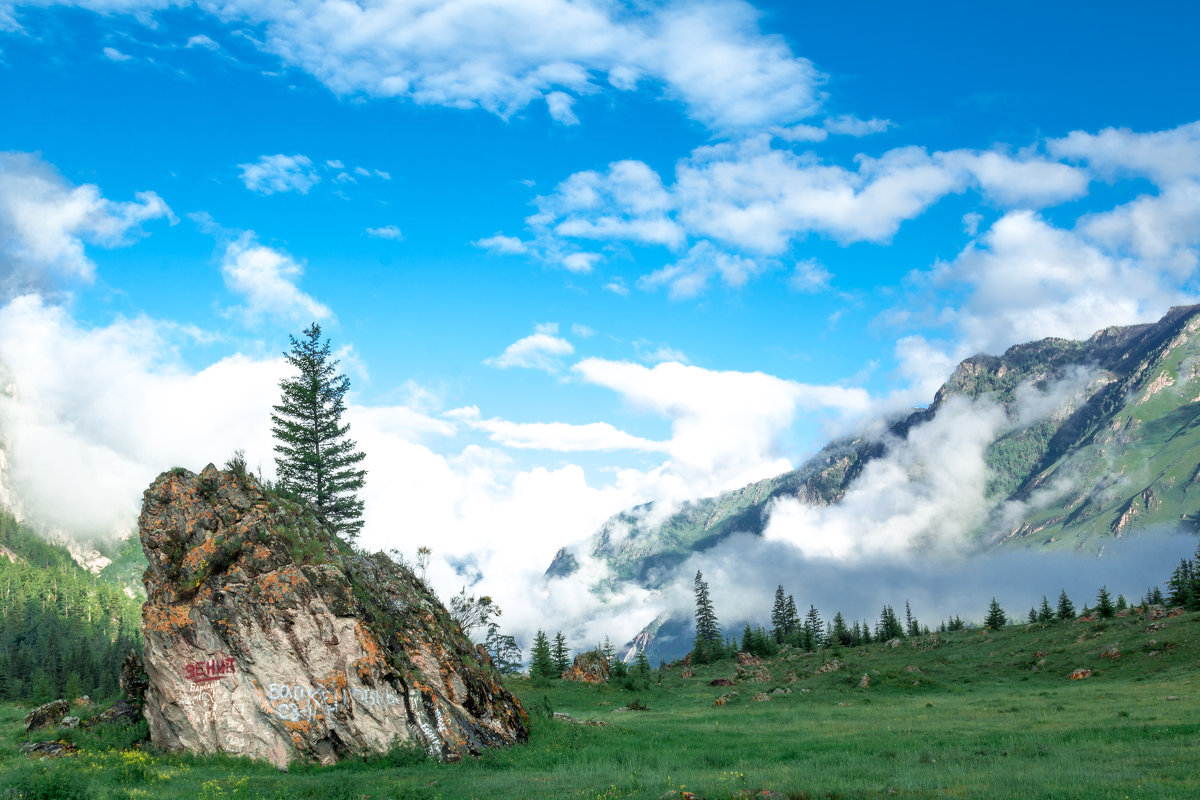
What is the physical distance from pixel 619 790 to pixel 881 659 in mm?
83905

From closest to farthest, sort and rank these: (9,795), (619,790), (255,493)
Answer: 1. (9,795)
2. (619,790)
3. (255,493)

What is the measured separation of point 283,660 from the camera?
2908 cm

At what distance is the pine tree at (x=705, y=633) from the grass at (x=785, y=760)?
72715 mm

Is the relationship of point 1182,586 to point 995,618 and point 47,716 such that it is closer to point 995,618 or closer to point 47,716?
point 995,618

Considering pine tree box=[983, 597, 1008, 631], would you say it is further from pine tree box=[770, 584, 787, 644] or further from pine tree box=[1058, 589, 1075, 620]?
pine tree box=[770, 584, 787, 644]

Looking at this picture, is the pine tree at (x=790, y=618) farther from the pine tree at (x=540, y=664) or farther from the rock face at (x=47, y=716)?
the rock face at (x=47, y=716)

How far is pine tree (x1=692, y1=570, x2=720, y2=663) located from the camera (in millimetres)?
125625

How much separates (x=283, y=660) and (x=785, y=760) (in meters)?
21.6

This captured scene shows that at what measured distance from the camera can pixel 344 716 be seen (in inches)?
1118

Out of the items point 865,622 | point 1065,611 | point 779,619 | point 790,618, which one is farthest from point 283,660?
point 790,618

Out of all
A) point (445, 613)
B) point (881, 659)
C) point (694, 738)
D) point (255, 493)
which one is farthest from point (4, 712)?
point (881, 659)

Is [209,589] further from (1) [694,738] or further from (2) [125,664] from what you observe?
(1) [694,738]

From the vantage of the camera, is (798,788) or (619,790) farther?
(619,790)

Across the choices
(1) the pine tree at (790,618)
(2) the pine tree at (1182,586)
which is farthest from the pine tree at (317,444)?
(1) the pine tree at (790,618)
